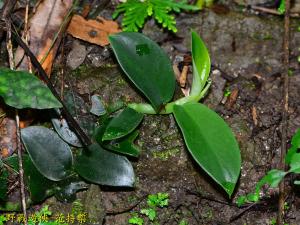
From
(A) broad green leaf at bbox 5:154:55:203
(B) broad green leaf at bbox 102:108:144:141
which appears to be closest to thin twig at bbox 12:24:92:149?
(B) broad green leaf at bbox 102:108:144:141

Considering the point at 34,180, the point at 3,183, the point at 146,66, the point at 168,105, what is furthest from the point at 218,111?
the point at 3,183

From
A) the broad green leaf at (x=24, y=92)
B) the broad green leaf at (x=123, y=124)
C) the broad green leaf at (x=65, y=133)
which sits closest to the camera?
the broad green leaf at (x=24, y=92)

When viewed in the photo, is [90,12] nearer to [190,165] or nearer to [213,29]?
[213,29]

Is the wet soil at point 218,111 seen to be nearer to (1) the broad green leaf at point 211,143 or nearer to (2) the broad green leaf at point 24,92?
(1) the broad green leaf at point 211,143

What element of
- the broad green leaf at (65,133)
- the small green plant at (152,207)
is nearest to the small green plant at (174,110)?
the broad green leaf at (65,133)

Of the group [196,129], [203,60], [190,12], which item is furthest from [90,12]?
[196,129]

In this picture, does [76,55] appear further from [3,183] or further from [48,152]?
[3,183]

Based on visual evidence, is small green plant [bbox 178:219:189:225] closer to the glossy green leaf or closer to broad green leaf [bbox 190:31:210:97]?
the glossy green leaf
